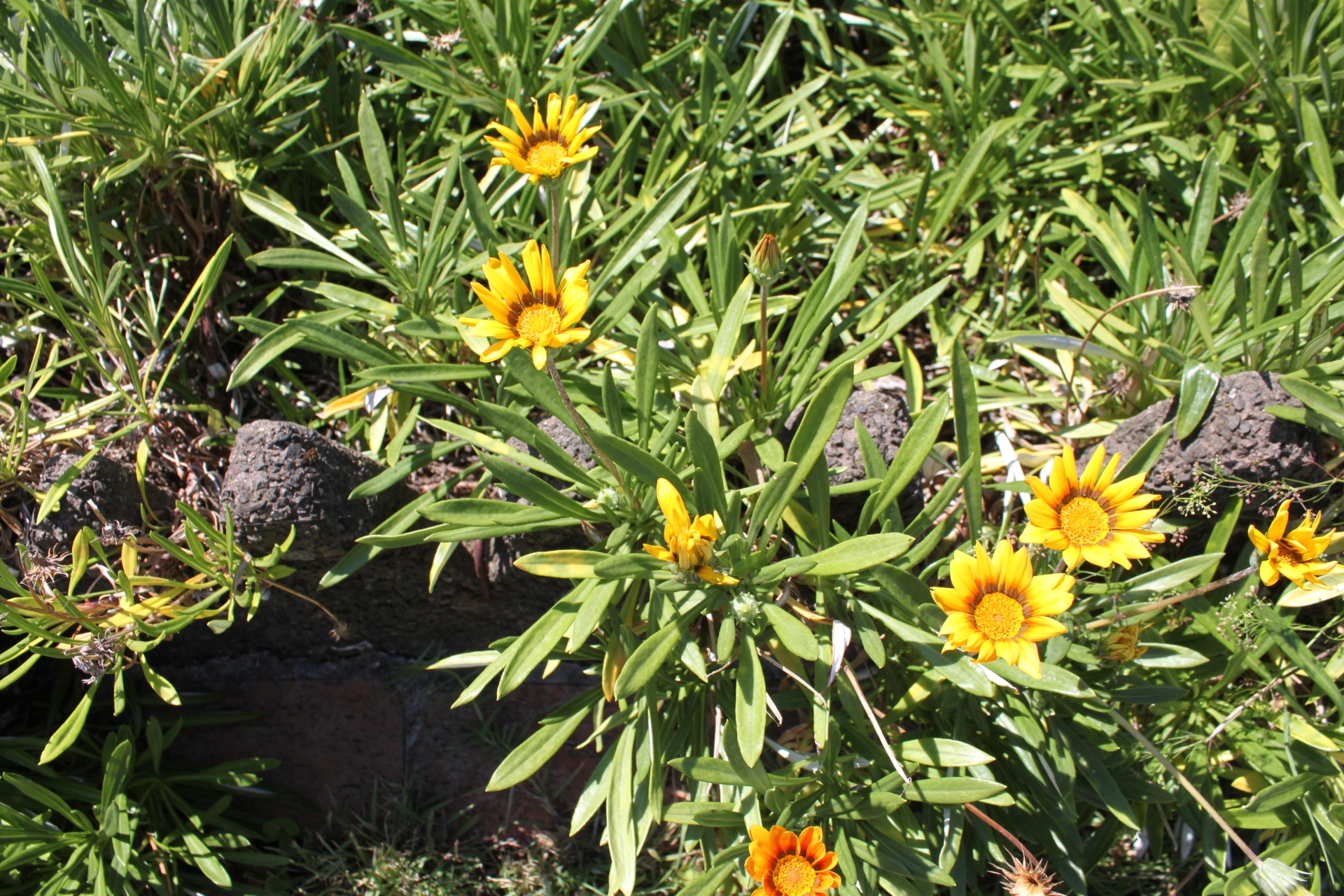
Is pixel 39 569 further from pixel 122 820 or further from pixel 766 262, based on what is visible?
pixel 766 262

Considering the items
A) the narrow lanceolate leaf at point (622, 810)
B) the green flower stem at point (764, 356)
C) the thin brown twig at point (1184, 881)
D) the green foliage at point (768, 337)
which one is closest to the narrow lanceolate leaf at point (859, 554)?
the green foliage at point (768, 337)

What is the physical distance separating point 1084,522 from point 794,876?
0.67 m

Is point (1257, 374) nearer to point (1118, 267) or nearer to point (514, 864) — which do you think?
point (1118, 267)

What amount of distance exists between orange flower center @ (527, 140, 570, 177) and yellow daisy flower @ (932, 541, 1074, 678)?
2.69ft

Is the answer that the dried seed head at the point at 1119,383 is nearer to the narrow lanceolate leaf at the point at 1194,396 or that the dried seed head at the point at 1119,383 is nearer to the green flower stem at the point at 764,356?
the narrow lanceolate leaf at the point at 1194,396

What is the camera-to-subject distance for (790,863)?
1.33m

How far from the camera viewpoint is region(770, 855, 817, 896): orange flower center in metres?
1.29

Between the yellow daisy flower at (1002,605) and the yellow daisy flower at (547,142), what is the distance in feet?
2.70

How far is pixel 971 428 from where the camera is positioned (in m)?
1.56

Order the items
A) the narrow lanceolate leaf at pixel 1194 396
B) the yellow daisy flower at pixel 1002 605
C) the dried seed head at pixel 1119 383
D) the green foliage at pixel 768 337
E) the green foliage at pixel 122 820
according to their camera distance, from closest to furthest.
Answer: the yellow daisy flower at pixel 1002 605 → the green foliage at pixel 768 337 → the narrow lanceolate leaf at pixel 1194 396 → the green foliage at pixel 122 820 → the dried seed head at pixel 1119 383

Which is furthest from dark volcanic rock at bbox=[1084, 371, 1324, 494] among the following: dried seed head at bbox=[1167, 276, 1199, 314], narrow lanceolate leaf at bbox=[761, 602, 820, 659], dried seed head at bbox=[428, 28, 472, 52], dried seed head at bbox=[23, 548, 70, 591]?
dried seed head at bbox=[23, 548, 70, 591]

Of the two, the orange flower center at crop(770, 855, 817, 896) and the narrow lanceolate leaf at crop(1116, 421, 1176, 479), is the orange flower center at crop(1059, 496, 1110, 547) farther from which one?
the orange flower center at crop(770, 855, 817, 896)

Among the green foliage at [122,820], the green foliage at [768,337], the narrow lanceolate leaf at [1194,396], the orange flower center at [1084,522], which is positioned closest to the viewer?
the orange flower center at [1084,522]

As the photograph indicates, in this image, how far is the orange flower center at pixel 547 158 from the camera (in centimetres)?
135
